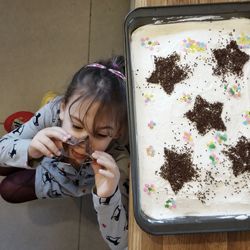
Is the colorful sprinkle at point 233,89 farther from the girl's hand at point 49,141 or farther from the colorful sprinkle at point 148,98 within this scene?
the girl's hand at point 49,141

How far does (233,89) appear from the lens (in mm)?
666

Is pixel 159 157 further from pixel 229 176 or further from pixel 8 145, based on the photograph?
pixel 8 145

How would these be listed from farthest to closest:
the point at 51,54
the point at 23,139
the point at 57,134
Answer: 1. the point at 51,54
2. the point at 23,139
3. the point at 57,134

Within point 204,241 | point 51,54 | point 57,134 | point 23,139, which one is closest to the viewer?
point 204,241

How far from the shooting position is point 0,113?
1.14 meters

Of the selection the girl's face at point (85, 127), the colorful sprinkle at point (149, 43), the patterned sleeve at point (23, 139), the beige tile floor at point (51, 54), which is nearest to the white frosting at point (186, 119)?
the colorful sprinkle at point (149, 43)

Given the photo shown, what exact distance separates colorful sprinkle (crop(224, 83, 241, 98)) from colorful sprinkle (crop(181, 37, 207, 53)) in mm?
79

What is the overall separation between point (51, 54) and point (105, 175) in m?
0.63

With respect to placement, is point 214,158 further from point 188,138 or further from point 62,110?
point 62,110

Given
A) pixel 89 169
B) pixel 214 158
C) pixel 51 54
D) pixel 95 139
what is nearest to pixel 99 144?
pixel 95 139

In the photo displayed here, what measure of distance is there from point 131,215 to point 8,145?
34 centimetres

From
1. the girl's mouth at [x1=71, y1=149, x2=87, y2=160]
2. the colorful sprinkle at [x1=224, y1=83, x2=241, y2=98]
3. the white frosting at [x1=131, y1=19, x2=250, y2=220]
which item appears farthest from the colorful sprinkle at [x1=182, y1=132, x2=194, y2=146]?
the girl's mouth at [x1=71, y1=149, x2=87, y2=160]

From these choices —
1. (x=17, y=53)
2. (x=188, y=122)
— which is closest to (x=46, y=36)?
(x=17, y=53)

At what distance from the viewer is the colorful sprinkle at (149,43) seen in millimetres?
680
